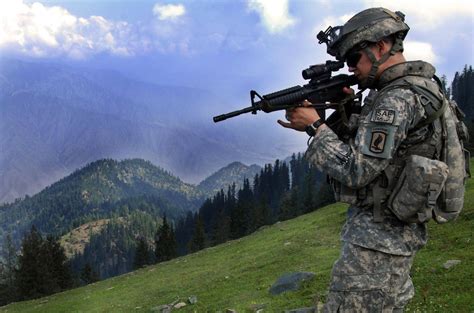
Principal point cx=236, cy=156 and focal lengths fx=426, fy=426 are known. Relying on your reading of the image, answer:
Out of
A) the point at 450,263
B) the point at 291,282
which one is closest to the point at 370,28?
the point at 450,263

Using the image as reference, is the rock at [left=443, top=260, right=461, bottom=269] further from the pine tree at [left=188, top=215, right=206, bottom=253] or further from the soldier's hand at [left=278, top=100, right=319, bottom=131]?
the pine tree at [left=188, top=215, right=206, bottom=253]

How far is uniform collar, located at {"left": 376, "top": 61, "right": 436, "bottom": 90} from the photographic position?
5.03 metres

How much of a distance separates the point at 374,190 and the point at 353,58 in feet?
5.37

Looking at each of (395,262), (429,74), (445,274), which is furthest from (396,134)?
(445,274)

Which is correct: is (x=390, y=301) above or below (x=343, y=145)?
below

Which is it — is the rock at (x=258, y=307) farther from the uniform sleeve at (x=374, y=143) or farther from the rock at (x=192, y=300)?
the uniform sleeve at (x=374, y=143)

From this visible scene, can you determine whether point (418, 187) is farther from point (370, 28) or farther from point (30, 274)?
point (30, 274)

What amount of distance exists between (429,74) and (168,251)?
94518 mm

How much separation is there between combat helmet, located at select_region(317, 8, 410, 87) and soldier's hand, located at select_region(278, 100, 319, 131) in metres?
0.75

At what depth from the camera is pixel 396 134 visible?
4.66m

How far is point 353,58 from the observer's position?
5.25 m

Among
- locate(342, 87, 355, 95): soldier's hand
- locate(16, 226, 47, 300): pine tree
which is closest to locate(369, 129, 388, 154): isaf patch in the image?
locate(342, 87, 355, 95): soldier's hand

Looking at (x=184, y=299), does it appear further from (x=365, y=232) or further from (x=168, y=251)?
(x=168, y=251)

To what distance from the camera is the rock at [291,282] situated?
1905cm
